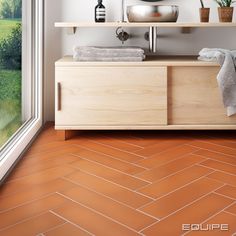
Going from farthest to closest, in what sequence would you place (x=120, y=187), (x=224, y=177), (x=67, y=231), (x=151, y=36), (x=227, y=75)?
(x=151, y=36), (x=227, y=75), (x=224, y=177), (x=120, y=187), (x=67, y=231)

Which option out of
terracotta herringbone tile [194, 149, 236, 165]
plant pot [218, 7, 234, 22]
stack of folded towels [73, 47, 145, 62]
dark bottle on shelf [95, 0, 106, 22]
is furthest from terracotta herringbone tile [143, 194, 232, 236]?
dark bottle on shelf [95, 0, 106, 22]

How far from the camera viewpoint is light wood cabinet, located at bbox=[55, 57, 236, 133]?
2488mm

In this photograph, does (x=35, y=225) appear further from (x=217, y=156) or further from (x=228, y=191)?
(x=217, y=156)

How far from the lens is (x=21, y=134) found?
93.4 inches

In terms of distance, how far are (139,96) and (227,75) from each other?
1.66ft

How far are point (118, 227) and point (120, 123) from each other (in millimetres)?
1191

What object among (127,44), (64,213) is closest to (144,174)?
(64,213)

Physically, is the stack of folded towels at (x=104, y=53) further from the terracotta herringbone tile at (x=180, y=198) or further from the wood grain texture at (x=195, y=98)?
the terracotta herringbone tile at (x=180, y=198)

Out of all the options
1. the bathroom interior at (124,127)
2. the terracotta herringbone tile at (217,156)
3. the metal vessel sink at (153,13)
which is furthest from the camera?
the metal vessel sink at (153,13)

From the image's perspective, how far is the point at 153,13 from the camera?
2.55 m

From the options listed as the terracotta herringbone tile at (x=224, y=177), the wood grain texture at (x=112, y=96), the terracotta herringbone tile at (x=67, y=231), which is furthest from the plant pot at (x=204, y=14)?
the terracotta herringbone tile at (x=67, y=231)

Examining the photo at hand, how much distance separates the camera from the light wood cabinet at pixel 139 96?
8.16 feet

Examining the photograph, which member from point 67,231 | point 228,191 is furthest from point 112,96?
point 67,231

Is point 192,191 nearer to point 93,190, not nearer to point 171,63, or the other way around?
point 93,190
